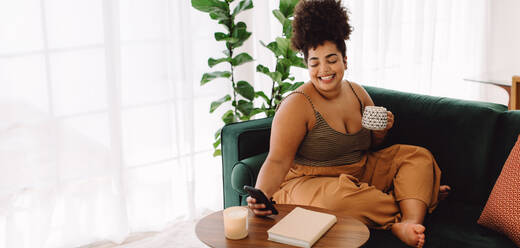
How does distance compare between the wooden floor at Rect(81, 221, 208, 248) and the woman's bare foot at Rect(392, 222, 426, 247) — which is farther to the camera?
the wooden floor at Rect(81, 221, 208, 248)

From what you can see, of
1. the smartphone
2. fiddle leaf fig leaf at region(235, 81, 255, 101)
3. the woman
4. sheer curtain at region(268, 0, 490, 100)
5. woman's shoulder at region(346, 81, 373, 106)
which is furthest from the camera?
sheer curtain at region(268, 0, 490, 100)

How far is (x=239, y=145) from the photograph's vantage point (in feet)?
7.55

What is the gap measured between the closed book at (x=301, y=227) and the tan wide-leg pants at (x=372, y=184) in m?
0.27

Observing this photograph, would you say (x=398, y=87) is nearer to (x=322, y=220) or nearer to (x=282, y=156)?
(x=282, y=156)

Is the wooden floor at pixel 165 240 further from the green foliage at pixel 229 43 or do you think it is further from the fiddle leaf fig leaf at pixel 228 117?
the fiddle leaf fig leaf at pixel 228 117

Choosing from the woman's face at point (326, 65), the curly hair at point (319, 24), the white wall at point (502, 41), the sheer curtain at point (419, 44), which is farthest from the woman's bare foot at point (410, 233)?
the white wall at point (502, 41)

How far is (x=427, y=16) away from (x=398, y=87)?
616 mm

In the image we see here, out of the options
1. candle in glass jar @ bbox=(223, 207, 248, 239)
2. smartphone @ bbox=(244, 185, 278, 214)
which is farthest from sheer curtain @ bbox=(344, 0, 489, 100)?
candle in glass jar @ bbox=(223, 207, 248, 239)

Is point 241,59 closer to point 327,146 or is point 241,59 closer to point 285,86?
point 285,86

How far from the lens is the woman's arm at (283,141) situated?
1.90m

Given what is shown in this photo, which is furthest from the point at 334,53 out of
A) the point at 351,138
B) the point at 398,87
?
the point at 398,87

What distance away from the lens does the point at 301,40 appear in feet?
6.67

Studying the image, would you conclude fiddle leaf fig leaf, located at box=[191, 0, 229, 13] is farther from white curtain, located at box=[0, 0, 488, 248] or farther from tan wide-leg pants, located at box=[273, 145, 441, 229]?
tan wide-leg pants, located at box=[273, 145, 441, 229]

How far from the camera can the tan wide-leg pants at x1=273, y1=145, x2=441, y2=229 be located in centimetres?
186
